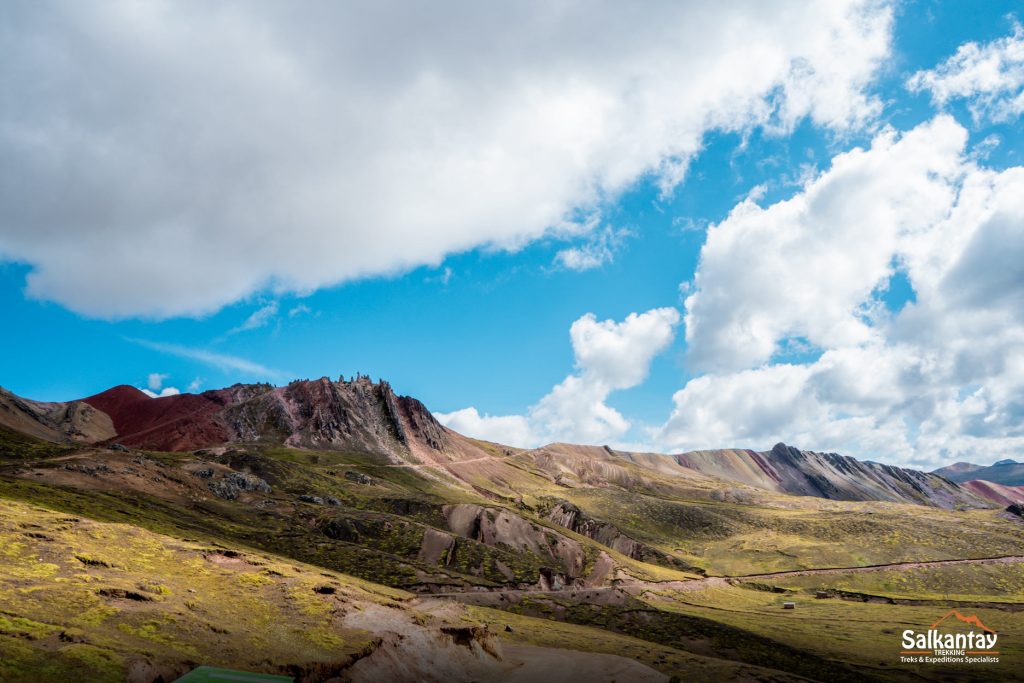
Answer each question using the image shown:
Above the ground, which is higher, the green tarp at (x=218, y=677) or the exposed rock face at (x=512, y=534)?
the exposed rock face at (x=512, y=534)

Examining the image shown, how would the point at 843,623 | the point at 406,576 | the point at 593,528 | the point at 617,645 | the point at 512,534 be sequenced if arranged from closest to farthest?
the point at 617,645 < the point at 406,576 < the point at 843,623 < the point at 512,534 < the point at 593,528

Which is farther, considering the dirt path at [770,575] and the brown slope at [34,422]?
the brown slope at [34,422]

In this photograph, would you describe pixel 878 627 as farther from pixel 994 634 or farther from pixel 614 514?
pixel 614 514

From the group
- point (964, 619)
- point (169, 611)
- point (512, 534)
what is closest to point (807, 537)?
point (964, 619)

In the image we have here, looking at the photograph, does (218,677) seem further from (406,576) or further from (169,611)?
(406,576)

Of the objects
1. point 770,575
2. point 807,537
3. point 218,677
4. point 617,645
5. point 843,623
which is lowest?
point 617,645

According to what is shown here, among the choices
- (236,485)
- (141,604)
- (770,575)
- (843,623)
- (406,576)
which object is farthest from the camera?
(770,575)

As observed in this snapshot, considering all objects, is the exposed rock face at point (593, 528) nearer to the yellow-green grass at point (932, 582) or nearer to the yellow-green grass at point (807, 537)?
the yellow-green grass at point (807, 537)

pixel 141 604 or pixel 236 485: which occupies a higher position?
pixel 236 485

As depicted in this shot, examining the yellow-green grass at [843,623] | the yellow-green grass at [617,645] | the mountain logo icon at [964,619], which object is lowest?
the yellow-green grass at [617,645]

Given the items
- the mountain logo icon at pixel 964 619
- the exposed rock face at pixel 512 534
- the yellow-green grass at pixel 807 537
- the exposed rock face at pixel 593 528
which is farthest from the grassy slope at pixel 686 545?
the exposed rock face at pixel 593 528

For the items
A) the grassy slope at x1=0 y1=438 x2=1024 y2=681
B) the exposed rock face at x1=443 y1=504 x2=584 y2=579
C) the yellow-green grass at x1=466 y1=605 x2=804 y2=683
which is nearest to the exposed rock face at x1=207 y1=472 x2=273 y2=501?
the grassy slope at x1=0 y1=438 x2=1024 y2=681

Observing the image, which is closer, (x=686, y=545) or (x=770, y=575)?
(x=770, y=575)

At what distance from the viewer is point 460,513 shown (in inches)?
4998
